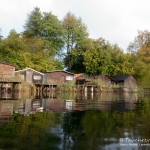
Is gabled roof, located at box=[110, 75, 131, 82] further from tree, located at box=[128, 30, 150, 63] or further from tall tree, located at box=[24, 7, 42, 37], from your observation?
tall tree, located at box=[24, 7, 42, 37]

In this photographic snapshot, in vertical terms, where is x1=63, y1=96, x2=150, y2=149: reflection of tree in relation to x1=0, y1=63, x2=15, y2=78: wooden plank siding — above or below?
below

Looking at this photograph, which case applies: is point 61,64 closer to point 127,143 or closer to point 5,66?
point 5,66

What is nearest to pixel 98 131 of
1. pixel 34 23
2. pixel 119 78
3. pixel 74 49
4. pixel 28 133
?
Result: pixel 28 133

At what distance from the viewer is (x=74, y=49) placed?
274 feet

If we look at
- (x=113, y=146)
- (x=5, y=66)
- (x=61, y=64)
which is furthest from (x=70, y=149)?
(x=61, y=64)

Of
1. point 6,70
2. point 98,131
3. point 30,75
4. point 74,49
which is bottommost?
point 98,131

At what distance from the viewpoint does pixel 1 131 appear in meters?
12.1

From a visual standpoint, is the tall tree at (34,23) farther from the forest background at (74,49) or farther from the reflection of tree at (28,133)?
the reflection of tree at (28,133)

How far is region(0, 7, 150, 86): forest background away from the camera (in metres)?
74.8

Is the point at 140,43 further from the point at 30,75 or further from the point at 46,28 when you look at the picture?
the point at 30,75

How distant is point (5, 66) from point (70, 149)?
43.9m

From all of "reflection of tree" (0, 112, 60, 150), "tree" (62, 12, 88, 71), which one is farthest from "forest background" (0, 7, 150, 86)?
"reflection of tree" (0, 112, 60, 150)

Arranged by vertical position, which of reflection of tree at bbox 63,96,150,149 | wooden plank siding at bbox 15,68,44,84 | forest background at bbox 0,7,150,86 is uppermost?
forest background at bbox 0,7,150,86

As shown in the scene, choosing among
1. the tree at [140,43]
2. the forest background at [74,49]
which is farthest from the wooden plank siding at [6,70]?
the tree at [140,43]
